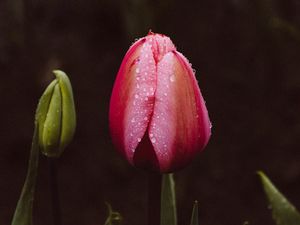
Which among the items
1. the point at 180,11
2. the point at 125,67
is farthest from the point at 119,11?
the point at 125,67

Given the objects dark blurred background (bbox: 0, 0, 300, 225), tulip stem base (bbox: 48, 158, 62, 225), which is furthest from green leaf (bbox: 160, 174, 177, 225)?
dark blurred background (bbox: 0, 0, 300, 225)

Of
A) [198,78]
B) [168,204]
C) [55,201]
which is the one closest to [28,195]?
[55,201]

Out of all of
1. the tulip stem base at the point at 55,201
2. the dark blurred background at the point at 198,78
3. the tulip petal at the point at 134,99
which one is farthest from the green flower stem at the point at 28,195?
the dark blurred background at the point at 198,78

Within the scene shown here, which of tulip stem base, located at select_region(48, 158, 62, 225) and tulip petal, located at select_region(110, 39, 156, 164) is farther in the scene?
tulip stem base, located at select_region(48, 158, 62, 225)

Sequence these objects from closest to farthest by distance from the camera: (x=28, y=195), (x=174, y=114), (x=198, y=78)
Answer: (x=174, y=114)
(x=28, y=195)
(x=198, y=78)

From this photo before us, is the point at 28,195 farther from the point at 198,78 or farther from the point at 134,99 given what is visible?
the point at 198,78

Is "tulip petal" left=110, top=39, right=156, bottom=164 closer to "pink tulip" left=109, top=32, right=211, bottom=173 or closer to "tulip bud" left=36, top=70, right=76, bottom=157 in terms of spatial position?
"pink tulip" left=109, top=32, right=211, bottom=173
